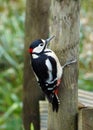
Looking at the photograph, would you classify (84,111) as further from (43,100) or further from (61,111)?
(43,100)

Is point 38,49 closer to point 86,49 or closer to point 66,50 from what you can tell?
point 66,50

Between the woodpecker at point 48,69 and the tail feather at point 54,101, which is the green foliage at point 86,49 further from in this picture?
the tail feather at point 54,101

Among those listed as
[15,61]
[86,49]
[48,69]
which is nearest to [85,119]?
[48,69]

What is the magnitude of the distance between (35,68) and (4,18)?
434cm

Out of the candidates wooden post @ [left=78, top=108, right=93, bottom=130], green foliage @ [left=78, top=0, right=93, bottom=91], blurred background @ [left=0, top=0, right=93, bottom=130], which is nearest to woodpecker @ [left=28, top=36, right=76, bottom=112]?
wooden post @ [left=78, top=108, right=93, bottom=130]

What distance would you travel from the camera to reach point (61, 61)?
11.6 ft

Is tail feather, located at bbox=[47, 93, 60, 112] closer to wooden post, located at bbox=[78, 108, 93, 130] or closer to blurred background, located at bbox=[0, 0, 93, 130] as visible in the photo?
wooden post, located at bbox=[78, 108, 93, 130]

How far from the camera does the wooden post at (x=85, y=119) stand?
3521 millimetres

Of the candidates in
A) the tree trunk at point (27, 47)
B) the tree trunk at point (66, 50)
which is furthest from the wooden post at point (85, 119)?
the tree trunk at point (27, 47)

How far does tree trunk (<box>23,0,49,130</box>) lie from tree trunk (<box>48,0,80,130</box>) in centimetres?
120

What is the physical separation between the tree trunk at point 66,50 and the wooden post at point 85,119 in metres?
0.09

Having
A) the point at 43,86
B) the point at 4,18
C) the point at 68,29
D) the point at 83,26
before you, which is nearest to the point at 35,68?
the point at 43,86

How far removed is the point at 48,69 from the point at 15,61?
11.0 ft

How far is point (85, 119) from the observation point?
11.6ft
